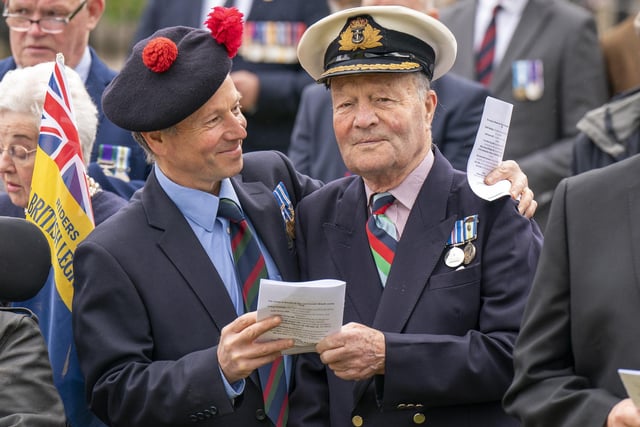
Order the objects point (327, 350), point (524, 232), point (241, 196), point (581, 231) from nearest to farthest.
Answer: point (581, 231)
point (327, 350)
point (524, 232)
point (241, 196)

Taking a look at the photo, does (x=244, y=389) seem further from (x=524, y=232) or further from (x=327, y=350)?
(x=524, y=232)

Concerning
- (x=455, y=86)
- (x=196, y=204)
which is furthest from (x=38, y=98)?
(x=455, y=86)

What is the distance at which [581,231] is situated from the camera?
14.2ft

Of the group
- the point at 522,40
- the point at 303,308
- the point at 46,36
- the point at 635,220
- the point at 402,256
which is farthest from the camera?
the point at 522,40

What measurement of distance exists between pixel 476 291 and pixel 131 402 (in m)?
1.28

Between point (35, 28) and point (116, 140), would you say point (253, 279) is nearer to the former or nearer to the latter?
point (116, 140)

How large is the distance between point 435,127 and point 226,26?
252cm

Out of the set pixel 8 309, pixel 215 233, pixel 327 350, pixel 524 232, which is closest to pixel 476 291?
pixel 524 232

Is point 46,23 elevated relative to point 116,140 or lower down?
elevated

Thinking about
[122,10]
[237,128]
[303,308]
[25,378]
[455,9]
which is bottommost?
[122,10]

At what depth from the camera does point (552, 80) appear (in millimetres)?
8242

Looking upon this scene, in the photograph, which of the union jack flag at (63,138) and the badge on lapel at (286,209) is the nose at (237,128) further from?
the union jack flag at (63,138)

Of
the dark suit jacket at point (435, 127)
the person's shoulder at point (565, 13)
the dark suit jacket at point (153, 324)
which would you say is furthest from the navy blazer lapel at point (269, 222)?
the person's shoulder at point (565, 13)

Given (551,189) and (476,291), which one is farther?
(551,189)
